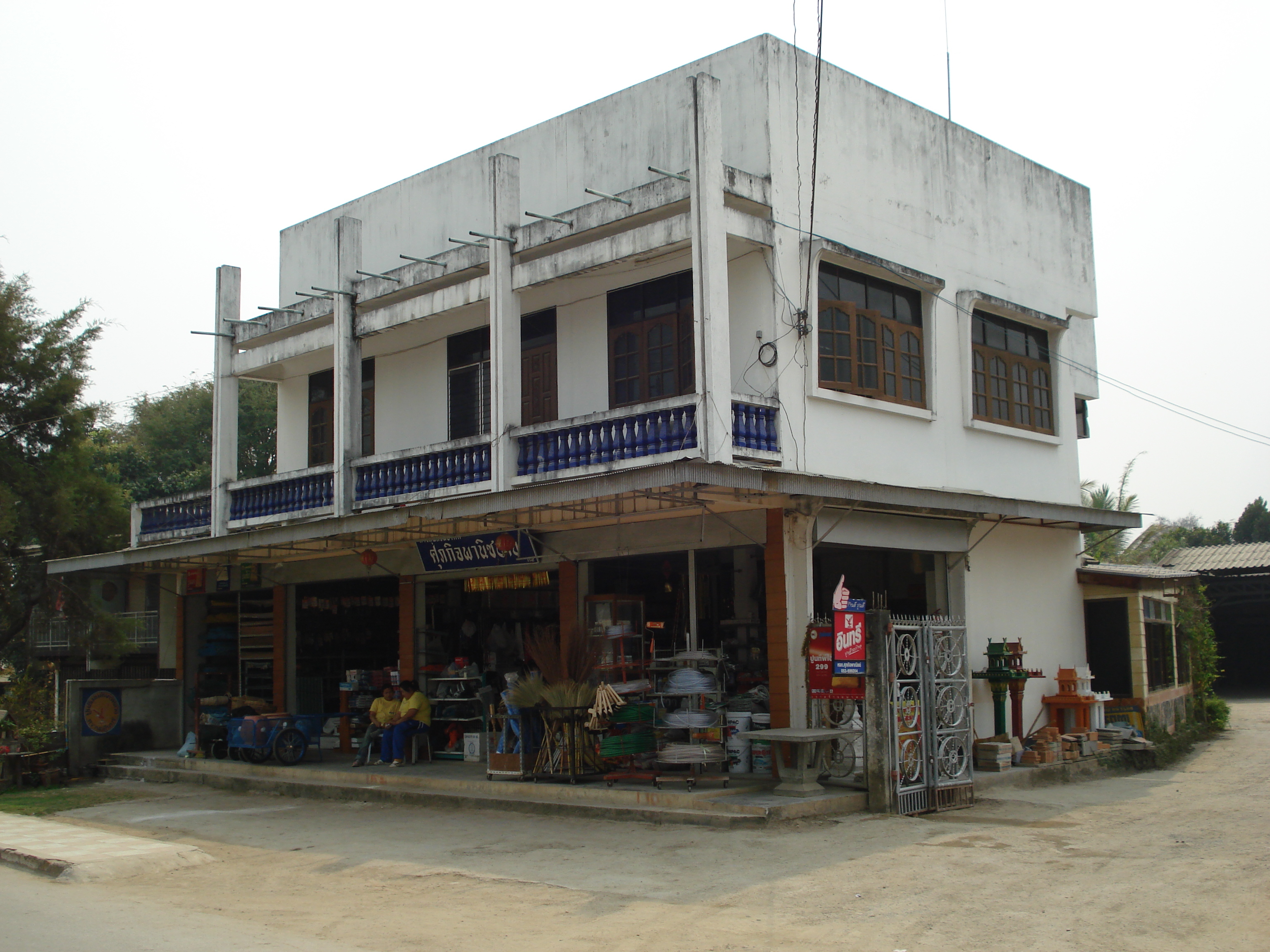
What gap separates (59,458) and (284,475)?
19.4ft

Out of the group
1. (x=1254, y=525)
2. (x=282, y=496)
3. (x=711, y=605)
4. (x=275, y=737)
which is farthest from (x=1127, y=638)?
(x=1254, y=525)

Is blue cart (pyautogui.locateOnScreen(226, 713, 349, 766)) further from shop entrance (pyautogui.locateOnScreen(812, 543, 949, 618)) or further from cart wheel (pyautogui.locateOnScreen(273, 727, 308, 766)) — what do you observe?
shop entrance (pyautogui.locateOnScreen(812, 543, 949, 618))

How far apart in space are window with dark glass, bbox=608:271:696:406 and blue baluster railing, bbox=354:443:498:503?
179 centimetres

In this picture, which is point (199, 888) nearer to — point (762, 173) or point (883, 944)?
point (883, 944)

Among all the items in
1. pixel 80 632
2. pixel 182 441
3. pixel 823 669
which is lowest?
pixel 823 669

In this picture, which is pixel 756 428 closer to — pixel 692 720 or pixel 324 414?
pixel 692 720

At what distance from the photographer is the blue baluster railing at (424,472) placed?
13914 mm

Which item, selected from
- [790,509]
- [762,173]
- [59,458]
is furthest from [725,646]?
[59,458]

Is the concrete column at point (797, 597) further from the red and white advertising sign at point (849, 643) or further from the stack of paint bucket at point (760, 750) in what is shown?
the red and white advertising sign at point (849, 643)

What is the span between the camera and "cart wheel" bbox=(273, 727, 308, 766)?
1622 centimetres

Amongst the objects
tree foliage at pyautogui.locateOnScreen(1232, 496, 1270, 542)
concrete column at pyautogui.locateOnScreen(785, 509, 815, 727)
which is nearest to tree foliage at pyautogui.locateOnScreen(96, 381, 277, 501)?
concrete column at pyautogui.locateOnScreen(785, 509, 815, 727)

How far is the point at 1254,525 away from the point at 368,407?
49.9 metres

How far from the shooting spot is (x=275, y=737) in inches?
640

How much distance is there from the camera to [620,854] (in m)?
9.84
